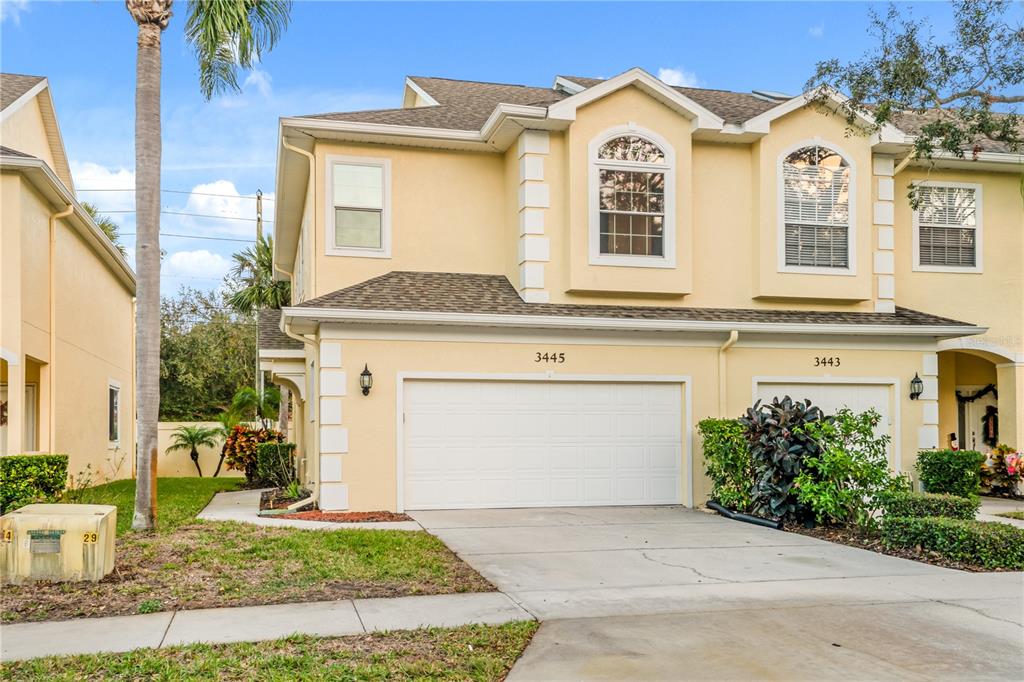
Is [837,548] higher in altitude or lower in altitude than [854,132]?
lower

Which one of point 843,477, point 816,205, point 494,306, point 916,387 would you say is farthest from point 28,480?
point 916,387

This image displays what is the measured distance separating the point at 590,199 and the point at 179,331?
96.8 feet

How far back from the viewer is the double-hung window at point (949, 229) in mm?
16516

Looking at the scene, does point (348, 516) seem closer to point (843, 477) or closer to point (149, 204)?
point (149, 204)

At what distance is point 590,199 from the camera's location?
14.2 m

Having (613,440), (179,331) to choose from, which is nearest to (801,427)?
(613,440)

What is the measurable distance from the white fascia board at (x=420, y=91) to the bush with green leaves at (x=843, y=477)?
931 cm

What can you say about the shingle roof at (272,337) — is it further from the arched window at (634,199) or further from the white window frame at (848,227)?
the white window frame at (848,227)

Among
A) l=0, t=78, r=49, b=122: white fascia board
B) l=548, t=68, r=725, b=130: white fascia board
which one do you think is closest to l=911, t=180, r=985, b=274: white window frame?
l=548, t=68, r=725, b=130: white fascia board

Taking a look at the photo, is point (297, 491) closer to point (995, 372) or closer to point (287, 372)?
point (287, 372)

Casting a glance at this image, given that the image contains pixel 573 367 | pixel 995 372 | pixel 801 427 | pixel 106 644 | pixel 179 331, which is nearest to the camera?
pixel 106 644

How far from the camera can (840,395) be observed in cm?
1522

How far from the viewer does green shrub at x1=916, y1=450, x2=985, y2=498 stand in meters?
14.7

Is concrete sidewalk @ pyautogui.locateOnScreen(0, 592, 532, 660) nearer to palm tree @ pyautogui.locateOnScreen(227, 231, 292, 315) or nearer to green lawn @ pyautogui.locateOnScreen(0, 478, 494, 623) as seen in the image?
green lawn @ pyautogui.locateOnScreen(0, 478, 494, 623)
